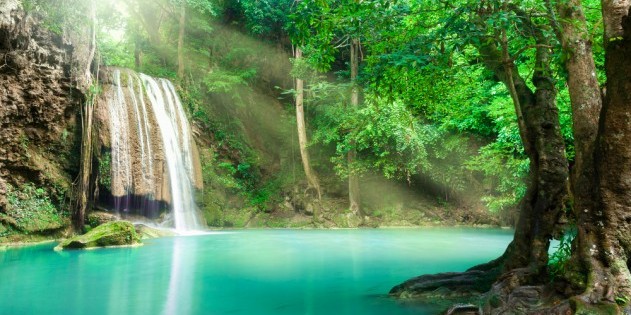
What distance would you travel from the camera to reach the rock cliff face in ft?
40.8

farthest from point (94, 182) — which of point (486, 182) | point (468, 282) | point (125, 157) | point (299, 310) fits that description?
point (486, 182)

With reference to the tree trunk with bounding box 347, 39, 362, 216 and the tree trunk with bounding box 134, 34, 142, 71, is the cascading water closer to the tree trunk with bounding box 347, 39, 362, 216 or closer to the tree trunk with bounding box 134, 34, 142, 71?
the tree trunk with bounding box 134, 34, 142, 71

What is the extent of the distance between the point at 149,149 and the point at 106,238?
5.65 meters

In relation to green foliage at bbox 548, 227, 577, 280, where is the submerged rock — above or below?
below

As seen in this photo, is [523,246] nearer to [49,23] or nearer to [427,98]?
[427,98]

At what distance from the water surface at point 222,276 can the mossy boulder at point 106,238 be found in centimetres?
55

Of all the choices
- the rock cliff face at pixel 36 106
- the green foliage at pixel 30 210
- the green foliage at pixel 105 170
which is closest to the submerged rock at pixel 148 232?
the green foliage at pixel 105 170

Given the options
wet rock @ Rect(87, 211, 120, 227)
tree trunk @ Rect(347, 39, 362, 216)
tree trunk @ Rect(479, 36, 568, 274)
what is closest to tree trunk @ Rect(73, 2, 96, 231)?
wet rock @ Rect(87, 211, 120, 227)

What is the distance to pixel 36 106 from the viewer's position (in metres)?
13.3

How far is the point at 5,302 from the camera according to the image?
5.89 meters

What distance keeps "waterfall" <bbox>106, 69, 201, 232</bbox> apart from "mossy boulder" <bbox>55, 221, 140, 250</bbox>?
11.1ft

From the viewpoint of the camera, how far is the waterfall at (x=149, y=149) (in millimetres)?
15758

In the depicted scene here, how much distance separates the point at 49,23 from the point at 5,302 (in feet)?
34.2

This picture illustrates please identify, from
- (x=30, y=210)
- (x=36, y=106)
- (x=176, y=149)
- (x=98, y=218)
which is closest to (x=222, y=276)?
(x=30, y=210)
